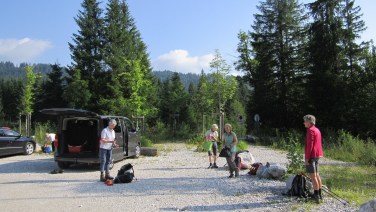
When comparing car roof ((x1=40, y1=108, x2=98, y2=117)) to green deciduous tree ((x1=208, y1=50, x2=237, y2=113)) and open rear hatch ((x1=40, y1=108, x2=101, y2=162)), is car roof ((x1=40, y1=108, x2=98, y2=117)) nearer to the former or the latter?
open rear hatch ((x1=40, y1=108, x2=101, y2=162))

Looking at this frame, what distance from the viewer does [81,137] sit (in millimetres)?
13258

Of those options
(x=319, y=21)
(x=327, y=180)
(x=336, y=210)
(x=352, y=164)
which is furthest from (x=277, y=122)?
(x=336, y=210)

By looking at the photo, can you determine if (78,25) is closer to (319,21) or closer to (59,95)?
(59,95)

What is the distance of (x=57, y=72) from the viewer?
47.8 metres

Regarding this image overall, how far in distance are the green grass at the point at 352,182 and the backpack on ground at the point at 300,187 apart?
2.84 ft

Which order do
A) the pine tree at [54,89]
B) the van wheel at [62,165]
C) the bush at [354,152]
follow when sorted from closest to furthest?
the van wheel at [62,165] < the bush at [354,152] < the pine tree at [54,89]

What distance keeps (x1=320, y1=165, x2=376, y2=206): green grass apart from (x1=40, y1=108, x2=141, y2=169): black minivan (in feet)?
23.6

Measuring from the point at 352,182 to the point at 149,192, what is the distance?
6034mm

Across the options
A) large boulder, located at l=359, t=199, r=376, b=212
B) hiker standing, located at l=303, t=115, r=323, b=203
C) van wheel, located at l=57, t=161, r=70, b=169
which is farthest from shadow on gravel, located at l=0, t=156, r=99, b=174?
large boulder, located at l=359, t=199, r=376, b=212

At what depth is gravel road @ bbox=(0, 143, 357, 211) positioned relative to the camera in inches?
289

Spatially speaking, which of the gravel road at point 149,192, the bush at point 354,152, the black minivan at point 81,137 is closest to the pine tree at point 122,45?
the bush at point 354,152

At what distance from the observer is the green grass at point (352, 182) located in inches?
321

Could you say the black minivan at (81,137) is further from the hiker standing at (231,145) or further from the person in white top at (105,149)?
the hiker standing at (231,145)

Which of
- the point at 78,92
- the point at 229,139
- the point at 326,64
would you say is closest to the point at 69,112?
the point at 229,139
